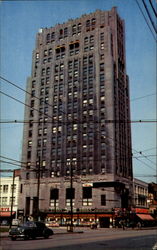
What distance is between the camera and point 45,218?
237ft

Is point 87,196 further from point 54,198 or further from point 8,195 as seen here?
point 8,195

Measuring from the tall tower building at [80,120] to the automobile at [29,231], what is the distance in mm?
43309

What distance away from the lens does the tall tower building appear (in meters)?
70.9

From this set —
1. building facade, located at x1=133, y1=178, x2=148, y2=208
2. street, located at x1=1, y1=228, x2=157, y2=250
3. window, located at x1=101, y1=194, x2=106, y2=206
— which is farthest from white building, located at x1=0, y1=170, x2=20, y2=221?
street, located at x1=1, y1=228, x2=157, y2=250

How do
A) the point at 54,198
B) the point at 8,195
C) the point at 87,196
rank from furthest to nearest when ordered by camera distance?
1. the point at 8,195
2. the point at 54,198
3. the point at 87,196

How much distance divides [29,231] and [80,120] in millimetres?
52065

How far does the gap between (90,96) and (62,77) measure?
38.0 ft

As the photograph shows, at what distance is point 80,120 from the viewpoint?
239ft

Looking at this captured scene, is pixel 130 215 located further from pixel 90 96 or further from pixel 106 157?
pixel 90 96

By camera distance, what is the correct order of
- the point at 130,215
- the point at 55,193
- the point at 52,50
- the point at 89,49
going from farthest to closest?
the point at 52,50 < the point at 89,49 < the point at 55,193 < the point at 130,215

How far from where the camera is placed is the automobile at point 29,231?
21.0 m

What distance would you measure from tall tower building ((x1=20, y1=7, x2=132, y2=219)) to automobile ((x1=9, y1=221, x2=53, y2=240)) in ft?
142

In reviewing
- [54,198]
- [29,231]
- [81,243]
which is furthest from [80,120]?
[81,243]

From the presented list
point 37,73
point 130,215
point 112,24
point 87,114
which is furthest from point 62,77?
point 130,215
